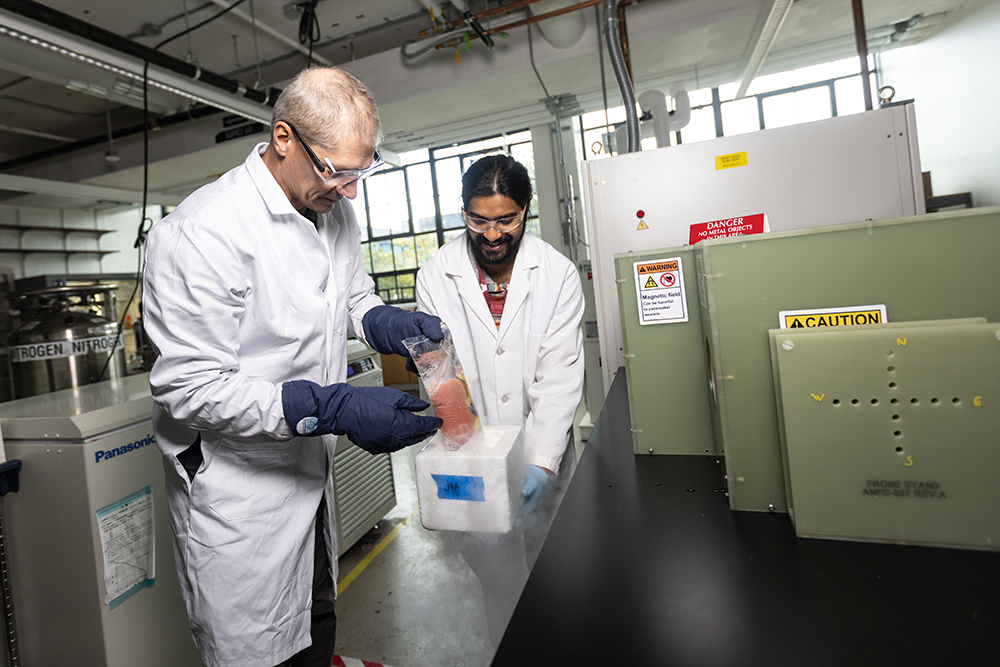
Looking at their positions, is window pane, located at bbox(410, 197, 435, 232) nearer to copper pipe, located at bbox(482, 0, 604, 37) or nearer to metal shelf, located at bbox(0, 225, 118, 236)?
metal shelf, located at bbox(0, 225, 118, 236)

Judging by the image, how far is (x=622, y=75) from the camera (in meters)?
2.06

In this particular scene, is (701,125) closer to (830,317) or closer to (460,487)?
(830,317)

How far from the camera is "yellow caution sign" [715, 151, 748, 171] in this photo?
5.18 ft

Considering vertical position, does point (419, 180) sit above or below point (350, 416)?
above

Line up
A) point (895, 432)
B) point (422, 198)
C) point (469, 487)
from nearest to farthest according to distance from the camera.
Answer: point (895, 432) < point (469, 487) < point (422, 198)

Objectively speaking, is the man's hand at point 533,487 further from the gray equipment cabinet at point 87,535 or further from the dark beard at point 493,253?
the gray equipment cabinet at point 87,535

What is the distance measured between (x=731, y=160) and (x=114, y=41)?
7.71ft

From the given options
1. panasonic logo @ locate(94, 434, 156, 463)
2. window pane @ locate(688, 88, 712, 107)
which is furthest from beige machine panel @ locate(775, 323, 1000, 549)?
window pane @ locate(688, 88, 712, 107)

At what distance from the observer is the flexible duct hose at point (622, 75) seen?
1.97 m

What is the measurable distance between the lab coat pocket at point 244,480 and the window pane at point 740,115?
20.7 feet

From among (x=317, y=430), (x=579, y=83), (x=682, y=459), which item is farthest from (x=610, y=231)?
(x=579, y=83)

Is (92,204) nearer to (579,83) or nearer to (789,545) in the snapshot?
(579,83)

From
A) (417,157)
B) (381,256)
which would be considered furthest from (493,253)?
(417,157)

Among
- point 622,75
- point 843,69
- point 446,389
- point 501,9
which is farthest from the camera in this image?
point 843,69
